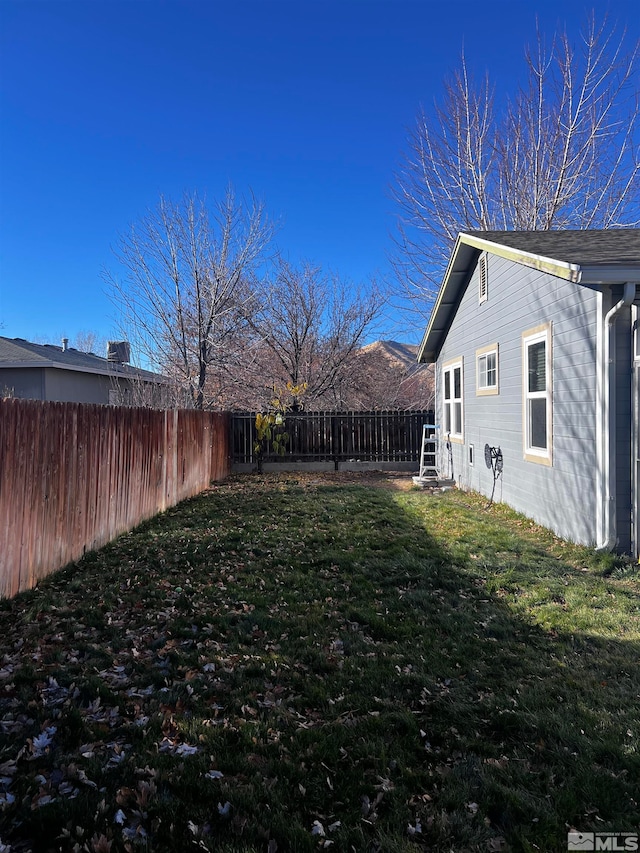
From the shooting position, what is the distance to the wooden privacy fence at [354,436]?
14.3 metres

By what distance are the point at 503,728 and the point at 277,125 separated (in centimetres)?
1384

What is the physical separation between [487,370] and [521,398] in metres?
1.91

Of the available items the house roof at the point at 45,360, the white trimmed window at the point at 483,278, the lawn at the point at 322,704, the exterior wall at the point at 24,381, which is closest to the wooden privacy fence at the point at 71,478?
the lawn at the point at 322,704

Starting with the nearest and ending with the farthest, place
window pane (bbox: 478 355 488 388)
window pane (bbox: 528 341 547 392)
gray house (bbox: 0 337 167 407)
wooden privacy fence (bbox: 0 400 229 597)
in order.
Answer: wooden privacy fence (bbox: 0 400 229 597)
window pane (bbox: 528 341 547 392)
window pane (bbox: 478 355 488 388)
gray house (bbox: 0 337 167 407)

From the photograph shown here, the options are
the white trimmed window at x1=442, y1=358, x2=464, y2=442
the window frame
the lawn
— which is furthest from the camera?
the white trimmed window at x1=442, y1=358, x2=464, y2=442

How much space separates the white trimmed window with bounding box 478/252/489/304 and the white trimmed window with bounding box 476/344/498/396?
928 millimetres

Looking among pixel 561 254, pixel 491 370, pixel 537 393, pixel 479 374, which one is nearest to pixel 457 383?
pixel 479 374

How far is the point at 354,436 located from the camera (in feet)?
47.2

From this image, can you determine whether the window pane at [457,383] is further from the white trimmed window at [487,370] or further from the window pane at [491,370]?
the window pane at [491,370]

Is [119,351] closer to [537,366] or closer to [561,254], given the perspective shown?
[537,366]

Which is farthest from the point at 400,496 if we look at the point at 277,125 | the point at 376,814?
the point at 277,125

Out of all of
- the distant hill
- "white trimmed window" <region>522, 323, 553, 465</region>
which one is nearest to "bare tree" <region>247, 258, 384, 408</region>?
the distant hill

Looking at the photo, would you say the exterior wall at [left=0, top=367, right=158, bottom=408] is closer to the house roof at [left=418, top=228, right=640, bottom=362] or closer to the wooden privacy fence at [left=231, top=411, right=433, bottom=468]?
the wooden privacy fence at [left=231, top=411, right=433, bottom=468]

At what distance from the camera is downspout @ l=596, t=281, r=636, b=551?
498 cm
